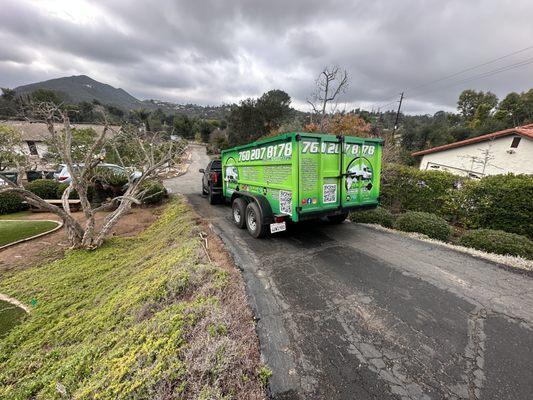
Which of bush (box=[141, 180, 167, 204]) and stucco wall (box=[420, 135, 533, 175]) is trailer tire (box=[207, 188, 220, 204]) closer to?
bush (box=[141, 180, 167, 204])

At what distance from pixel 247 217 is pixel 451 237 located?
5748 millimetres

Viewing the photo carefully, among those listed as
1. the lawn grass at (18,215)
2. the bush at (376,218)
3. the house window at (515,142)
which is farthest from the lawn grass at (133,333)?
the house window at (515,142)

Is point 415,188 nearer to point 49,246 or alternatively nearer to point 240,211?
point 240,211

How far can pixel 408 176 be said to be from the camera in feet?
28.1

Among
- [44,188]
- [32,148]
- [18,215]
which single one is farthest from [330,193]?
[32,148]

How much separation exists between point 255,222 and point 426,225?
179 inches

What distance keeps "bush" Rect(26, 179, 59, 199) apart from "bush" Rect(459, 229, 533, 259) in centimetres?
1748

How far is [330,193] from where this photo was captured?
4.75m

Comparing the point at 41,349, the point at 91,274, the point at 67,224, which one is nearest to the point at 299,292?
the point at 41,349

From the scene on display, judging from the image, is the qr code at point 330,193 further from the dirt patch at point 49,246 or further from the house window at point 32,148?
the house window at point 32,148

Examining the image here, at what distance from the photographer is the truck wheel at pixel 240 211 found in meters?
6.15

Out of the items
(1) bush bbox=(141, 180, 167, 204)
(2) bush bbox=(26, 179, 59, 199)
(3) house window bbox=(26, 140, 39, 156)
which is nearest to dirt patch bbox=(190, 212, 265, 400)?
(1) bush bbox=(141, 180, 167, 204)

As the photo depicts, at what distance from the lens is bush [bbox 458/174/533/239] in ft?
18.4

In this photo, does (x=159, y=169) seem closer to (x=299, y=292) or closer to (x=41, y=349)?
(x=41, y=349)
